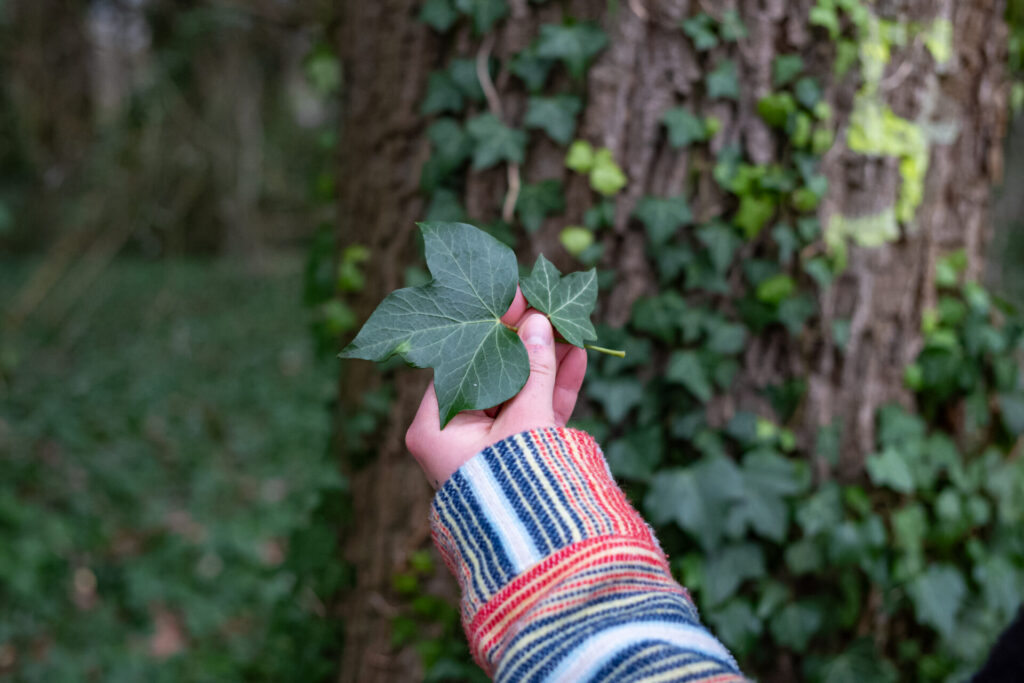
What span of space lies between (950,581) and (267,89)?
884cm

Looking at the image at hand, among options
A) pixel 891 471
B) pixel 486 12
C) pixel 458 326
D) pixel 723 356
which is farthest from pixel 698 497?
pixel 486 12

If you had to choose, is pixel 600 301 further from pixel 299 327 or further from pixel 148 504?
pixel 299 327

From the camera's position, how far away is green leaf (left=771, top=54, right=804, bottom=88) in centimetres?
138

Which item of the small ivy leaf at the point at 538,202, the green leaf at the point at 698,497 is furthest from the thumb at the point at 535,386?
the green leaf at the point at 698,497

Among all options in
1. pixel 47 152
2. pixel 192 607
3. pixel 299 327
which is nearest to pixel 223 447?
pixel 192 607

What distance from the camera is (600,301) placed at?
4.73 feet

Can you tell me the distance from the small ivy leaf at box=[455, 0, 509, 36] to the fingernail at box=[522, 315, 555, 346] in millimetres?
821

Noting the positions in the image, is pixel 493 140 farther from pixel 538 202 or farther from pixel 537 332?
pixel 537 332

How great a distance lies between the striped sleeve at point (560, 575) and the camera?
0.64 m

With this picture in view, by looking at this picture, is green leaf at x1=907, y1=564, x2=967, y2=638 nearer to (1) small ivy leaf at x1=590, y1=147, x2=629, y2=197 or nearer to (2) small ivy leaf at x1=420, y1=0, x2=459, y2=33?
(1) small ivy leaf at x1=590, y1=147, x2=629, y2=197

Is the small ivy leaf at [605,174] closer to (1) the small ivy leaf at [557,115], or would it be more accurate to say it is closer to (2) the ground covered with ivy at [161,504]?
(1) the small ivy leaf at [557,115]

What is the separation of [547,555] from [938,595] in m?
1.35

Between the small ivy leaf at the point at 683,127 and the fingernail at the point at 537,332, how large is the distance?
0.73m

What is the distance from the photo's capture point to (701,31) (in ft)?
4.41
